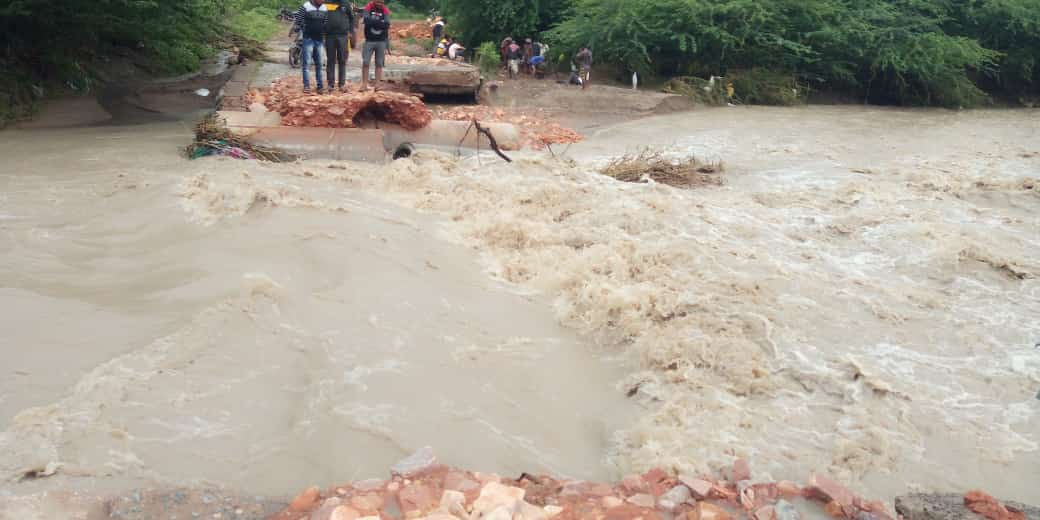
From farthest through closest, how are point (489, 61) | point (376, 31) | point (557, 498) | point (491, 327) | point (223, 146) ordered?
point (489, 61) → point (376, 31) → point (223, 146) → point (491, 327) → point (557, 498)

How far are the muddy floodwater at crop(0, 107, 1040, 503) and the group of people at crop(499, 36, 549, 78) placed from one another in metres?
9.78

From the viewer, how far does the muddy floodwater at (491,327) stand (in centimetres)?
400

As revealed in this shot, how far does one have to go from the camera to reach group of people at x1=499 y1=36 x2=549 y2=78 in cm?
1947

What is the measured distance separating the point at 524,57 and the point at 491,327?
1556 cm

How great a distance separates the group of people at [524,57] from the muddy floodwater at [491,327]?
32.1 feet

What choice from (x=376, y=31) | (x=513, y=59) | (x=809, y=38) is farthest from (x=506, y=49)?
(x=376, y=31)

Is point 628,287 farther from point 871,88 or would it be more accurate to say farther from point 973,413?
point 871,88

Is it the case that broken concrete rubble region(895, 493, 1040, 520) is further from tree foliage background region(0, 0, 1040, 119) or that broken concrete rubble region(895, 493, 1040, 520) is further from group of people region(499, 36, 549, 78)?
group of people region(499, 36, 549, 78)

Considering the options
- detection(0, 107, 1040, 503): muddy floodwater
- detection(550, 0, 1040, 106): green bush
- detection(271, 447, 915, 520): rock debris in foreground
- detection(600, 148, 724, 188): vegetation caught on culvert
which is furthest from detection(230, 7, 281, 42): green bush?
detection(271, 447, 915, 520): rock debris in foreground

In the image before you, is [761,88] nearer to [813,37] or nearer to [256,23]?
[813,37]

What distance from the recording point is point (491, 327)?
5.66 meters

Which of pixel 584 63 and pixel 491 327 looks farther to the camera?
pixel 584 63

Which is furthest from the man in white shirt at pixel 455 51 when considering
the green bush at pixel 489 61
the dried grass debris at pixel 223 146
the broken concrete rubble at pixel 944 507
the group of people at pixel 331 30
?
the broken concrete rubble at pixel 944 507

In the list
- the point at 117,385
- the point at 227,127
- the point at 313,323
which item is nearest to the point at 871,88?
the point at 227,127
